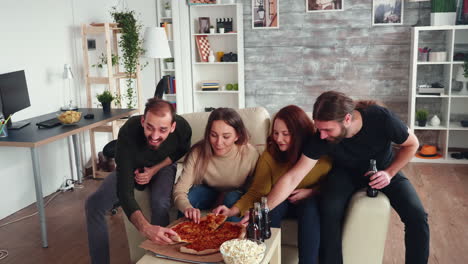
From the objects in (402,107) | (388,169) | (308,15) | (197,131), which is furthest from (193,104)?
(388,169)

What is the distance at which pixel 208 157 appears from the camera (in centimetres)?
261

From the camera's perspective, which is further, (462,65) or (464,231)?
(462,65)

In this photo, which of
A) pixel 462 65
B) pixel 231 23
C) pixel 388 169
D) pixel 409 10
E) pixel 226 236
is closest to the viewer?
pixel 226 236

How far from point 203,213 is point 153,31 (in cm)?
293

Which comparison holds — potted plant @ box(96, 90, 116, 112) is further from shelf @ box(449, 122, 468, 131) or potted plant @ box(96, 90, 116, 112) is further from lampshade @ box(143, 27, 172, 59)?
shelf @ box(449, 122, 468, 131)

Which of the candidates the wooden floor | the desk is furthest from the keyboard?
the wooden floor

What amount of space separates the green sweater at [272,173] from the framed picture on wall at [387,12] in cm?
338

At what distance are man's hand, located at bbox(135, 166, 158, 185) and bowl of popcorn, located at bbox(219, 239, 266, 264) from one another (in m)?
0.91

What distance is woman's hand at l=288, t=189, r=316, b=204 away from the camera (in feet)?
8.20

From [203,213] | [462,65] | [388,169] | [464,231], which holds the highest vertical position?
[462,65]

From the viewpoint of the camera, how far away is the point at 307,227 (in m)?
2.34

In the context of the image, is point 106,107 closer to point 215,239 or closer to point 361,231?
point 215,239

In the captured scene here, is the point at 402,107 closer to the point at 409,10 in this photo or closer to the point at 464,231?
the point at 409,10

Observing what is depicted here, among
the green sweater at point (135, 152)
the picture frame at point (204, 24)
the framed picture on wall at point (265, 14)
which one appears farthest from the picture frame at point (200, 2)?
the green sweater at point (135, 152)
